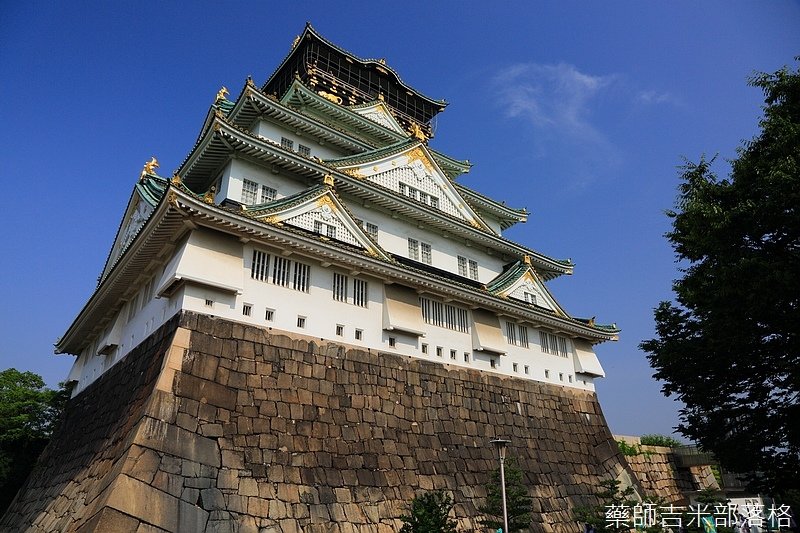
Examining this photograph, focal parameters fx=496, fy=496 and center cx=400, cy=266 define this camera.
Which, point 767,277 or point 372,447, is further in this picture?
point 372,447

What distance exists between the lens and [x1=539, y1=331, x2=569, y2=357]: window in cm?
2434

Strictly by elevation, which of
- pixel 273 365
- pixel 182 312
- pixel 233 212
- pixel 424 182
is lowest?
pixel 273 365

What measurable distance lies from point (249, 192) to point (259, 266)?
4802 mm

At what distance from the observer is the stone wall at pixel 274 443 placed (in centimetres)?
1189

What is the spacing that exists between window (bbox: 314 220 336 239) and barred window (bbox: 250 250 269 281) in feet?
7.33

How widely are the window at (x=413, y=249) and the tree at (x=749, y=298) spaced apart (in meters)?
10.5

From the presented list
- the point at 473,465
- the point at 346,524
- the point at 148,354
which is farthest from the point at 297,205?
the point at 473,465

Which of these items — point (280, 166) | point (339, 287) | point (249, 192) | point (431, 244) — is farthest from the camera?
point (431, 244)

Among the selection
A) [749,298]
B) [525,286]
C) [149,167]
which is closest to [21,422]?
[149,167]

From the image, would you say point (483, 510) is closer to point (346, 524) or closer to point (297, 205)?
point (346, 524)

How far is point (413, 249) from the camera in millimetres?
23000

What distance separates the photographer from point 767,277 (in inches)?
544

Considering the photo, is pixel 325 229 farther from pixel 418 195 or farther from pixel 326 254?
pixel 418 195

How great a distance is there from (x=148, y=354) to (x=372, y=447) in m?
7.56
